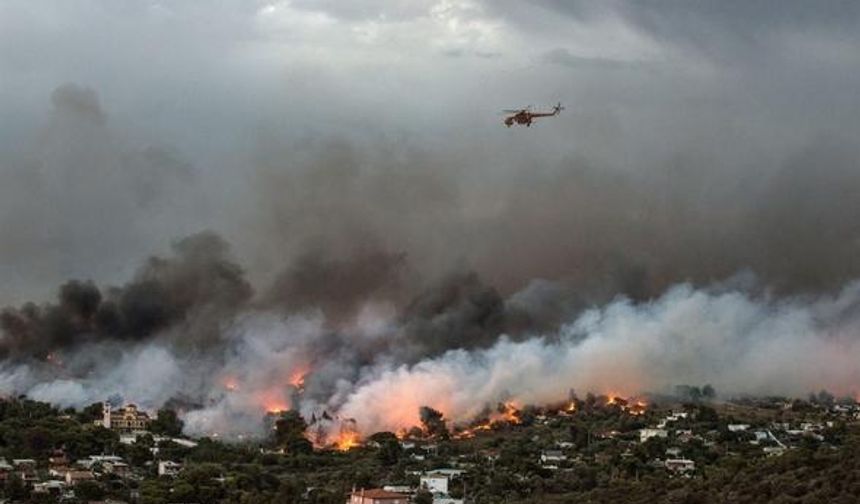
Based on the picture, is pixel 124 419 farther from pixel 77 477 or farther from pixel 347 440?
pixel 77 477

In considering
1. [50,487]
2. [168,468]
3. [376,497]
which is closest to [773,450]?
[376,497]

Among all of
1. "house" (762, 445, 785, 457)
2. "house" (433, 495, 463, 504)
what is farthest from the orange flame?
"house" (762, 445, 785, 457)

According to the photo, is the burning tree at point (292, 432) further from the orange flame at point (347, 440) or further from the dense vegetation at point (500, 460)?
the orange flame at point (347, 440)

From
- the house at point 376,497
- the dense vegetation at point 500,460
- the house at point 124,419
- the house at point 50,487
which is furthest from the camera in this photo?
the house at point 124,419

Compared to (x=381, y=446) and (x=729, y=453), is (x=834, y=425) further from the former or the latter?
(x=381, y=446)

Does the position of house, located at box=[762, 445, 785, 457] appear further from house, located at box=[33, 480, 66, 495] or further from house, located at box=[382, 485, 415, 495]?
house, located at box=[33, 480, 66, 495]

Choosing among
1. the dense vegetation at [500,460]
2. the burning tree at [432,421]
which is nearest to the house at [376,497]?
the dense vegetation at [500,460]

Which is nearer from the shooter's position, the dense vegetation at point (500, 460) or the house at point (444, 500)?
the dense vegetation at point (500, 460)
